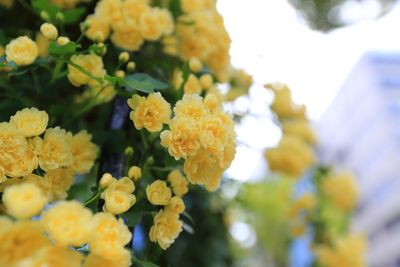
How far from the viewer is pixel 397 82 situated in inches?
649

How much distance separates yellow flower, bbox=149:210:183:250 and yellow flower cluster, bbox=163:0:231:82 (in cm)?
35

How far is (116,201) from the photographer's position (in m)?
0.53

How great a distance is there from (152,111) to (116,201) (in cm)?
13

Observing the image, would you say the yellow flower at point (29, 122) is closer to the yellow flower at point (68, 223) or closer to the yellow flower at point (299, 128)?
the yellow flower at point (68, 223)

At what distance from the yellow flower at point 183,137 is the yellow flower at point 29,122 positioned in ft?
0.48

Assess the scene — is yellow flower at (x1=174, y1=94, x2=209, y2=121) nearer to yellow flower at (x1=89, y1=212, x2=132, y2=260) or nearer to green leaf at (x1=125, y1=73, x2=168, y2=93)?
green leaf at (x1=125, y1=73, x2=168, y2=93)

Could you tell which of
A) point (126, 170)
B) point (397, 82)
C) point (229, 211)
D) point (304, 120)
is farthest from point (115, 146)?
point (397, 82)

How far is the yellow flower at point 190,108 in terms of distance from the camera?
1.91ft

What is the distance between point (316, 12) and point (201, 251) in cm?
114

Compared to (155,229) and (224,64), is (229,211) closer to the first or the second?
(224,64)

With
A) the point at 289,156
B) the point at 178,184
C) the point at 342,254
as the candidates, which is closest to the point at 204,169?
the point at 178,184

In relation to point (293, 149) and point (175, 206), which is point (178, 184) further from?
point (293, 149)

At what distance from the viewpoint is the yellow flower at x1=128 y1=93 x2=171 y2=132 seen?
600 mm

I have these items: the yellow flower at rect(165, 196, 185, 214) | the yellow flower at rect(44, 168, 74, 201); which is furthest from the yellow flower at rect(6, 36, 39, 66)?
the yellow flower at rect(165, 196, 185, 214)
